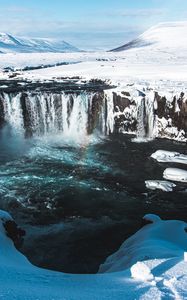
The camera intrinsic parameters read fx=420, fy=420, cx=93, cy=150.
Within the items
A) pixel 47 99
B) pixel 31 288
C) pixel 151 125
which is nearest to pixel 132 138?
pixel 151 125

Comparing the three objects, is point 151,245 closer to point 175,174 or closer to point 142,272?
point 142,272

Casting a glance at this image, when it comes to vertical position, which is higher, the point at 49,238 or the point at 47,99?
the point at 47,99

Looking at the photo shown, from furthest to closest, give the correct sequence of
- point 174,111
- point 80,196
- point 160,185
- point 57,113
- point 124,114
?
point 57,113
point 124,114
point 174,111
point 160,185
point 80,196

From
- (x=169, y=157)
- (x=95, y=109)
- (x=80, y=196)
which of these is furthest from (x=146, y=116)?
(x=80, y=196)

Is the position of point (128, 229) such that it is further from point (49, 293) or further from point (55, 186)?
point (49, 293)

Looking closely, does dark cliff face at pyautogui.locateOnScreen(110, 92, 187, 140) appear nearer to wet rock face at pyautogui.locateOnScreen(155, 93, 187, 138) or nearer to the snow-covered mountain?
wet rock face at pyautogui.locateOnScreen(155, 93, 187, 138)

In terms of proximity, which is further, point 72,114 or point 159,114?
point 72,114
